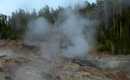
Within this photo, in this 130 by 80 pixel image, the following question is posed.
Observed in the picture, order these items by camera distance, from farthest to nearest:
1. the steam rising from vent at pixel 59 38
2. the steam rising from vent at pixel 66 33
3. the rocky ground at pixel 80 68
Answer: the steam rising from vent at pixel 66 33 < the steam rising from vent at pixel 59 38 < the rocky ground at pixel 80 68

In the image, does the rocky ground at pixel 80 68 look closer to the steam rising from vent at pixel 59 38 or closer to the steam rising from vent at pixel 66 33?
the steam rising from vent at pixel 59 38

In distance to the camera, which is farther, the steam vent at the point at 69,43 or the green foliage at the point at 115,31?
the green foliage at the point at 115,31

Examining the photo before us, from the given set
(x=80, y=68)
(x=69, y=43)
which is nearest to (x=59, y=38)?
(x=69, y=43)

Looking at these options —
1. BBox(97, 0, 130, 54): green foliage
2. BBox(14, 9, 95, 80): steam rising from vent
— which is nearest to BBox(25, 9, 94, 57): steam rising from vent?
BBox(14, 9, 95, 80): steam rising from vent

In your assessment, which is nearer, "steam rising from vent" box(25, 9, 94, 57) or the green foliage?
the green foliage

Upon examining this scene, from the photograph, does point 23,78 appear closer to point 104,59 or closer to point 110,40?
point 104,59

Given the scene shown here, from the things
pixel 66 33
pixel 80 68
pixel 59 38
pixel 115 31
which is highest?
pixel 115 31

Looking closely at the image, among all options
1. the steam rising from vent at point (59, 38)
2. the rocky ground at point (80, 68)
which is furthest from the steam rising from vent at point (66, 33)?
the rocky ground at point (80, 68)

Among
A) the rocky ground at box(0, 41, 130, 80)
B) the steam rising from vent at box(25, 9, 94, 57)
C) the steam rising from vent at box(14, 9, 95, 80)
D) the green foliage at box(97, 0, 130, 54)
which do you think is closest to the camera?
the rocky ground at box(0, 41, 130, 80)

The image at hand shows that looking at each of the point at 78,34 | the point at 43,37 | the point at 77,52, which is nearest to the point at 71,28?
the point at 78,34

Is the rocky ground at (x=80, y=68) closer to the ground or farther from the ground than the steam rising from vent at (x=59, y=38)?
closer to the ground

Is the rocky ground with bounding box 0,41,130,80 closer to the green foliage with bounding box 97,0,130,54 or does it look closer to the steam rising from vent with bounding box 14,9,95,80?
the steam rising from vent with bounding box 14,9,95,80

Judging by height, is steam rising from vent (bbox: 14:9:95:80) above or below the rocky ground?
above

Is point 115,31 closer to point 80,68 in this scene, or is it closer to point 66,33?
point 66,33
